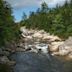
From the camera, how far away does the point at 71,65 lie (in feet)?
167

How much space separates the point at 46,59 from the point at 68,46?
1094 centimetres

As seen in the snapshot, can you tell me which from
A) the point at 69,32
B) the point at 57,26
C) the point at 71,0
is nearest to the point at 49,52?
the point at 69,32

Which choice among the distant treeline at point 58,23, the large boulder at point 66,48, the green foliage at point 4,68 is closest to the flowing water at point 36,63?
the green foliage at point 4,68

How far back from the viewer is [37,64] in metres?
51.7

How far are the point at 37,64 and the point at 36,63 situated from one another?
988 mm

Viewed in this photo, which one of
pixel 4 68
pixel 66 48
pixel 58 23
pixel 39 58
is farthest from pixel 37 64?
pixel 58 23

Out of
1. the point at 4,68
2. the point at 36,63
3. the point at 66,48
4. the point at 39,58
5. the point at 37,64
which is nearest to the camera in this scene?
the point at 4,68

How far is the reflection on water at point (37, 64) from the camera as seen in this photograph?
1833 inches

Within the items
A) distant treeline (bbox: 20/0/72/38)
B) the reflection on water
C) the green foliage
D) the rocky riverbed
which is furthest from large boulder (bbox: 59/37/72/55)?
distant treeline (bbox: 20/0/72/38)

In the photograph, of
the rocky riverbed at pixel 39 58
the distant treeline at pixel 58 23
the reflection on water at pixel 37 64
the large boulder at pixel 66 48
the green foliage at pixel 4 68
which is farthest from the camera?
the distant treeline at pixel 58 23

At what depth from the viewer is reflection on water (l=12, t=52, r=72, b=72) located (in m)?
46.5

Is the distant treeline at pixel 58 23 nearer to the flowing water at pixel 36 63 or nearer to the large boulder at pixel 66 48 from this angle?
the large boulder at pixel 66 48

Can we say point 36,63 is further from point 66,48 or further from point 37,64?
point 66,48

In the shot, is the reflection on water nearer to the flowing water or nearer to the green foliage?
the flowing water
